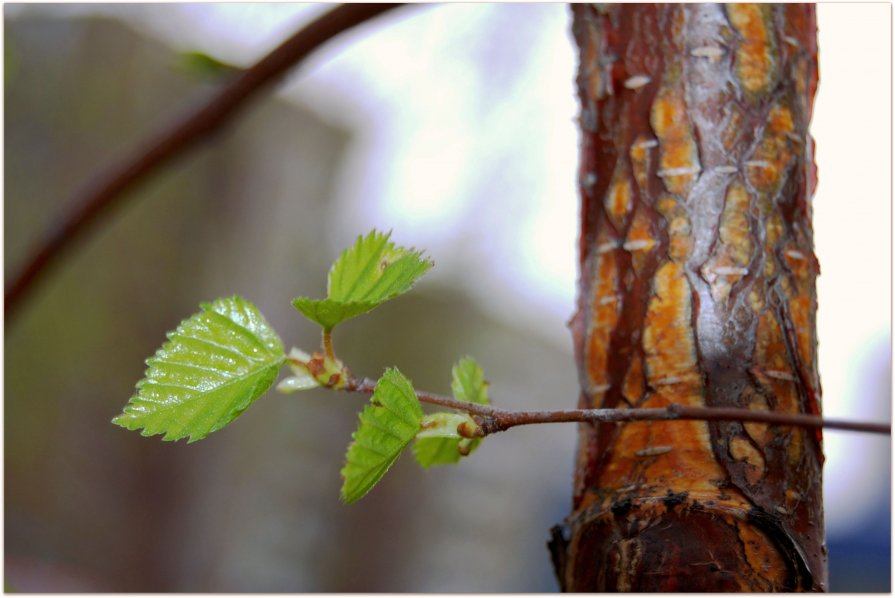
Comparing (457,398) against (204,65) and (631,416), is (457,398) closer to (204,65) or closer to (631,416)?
(631,416)

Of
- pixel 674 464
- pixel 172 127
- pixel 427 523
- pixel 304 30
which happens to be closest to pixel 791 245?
→ pixel 674 464

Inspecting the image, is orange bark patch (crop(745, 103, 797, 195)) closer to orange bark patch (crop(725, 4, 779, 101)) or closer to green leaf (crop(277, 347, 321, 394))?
orange bark patch (crop(725, 4, 779, 101))

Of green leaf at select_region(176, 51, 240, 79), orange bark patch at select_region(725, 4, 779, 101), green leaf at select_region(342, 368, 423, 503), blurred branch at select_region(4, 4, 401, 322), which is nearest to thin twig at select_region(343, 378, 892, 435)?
green leaf at select_region(342, 368, 423, 503)

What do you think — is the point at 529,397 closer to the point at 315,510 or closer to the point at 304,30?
the point at 315,510

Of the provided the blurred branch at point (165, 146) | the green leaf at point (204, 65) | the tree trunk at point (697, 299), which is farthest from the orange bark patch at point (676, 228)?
the green leaf at point (204, 65)

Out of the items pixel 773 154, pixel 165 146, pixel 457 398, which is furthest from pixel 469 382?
pixel 165 146

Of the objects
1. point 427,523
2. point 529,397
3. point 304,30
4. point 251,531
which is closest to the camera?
point 304,30

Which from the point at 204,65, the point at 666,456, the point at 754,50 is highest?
the point at 204,65
